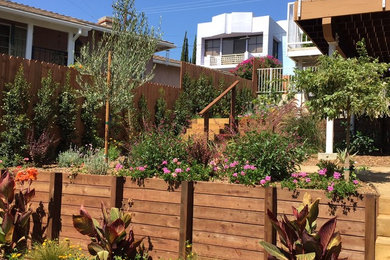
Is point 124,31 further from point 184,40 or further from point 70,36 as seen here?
point 184,40

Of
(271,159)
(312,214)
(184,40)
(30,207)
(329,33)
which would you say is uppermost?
(184,40)

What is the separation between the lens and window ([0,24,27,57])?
1533 cm

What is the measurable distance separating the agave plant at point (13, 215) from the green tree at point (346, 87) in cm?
413

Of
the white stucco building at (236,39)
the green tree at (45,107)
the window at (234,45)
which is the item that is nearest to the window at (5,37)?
the green tree at (45,107)

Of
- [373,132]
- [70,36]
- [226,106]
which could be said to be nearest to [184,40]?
[70,36]

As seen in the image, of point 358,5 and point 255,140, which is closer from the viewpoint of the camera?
point 255,140

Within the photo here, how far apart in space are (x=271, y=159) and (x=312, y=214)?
3.94 ft

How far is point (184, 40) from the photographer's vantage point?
1517 inches

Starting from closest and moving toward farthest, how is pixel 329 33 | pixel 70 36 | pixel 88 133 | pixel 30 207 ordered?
pixel 30 207, pixel 329 33, pixel 88 133, pixel 70 36

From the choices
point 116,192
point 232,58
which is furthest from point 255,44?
point 116,192

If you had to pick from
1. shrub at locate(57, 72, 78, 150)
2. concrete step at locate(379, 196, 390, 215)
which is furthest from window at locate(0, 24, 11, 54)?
concrete step at locate(379, 196, 390, 215)

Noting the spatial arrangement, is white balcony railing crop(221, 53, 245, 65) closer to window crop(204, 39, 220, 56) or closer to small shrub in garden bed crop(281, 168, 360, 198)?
window crop(204, 39, 220, 56)

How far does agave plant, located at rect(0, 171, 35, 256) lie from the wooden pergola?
6.33m

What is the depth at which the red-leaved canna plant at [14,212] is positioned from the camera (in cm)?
510
